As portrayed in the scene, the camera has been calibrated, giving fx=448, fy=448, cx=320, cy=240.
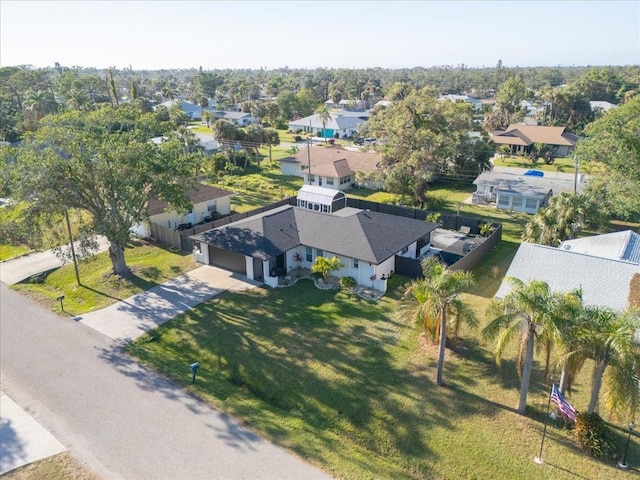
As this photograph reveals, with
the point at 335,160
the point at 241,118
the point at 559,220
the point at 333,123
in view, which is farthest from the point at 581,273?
the point at 241,118

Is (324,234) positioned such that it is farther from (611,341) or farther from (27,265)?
(27,265)

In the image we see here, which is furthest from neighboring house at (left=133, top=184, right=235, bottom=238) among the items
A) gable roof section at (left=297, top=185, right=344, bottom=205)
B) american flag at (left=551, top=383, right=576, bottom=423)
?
american flag at (left=551, top=383, right=576, bottom=423)

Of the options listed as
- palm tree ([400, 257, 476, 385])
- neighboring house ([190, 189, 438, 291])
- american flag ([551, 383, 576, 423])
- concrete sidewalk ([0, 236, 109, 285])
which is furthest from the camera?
concrete sidewalk ([0, 236, 109, 285])

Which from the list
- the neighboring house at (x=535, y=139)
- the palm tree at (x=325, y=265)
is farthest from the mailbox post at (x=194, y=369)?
the neighboring house at (x=535, y=139)

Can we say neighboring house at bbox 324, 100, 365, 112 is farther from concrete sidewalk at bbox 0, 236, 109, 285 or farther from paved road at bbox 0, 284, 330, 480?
paved road at bbox 0, 284, 330, 480

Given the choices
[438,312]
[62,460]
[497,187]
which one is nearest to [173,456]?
[62,460]
